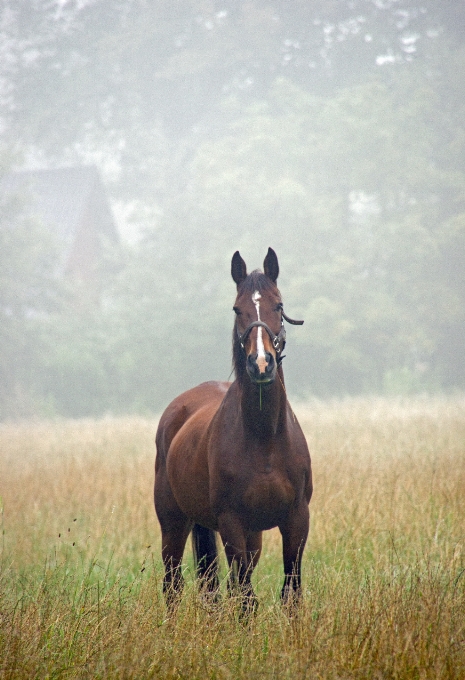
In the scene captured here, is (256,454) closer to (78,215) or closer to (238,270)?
(238,270)

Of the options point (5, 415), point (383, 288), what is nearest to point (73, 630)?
point (5, 415)

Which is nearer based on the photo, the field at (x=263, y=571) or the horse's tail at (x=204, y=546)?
the field at (x=263, y=571)

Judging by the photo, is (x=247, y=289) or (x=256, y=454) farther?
(x=247, y=289)

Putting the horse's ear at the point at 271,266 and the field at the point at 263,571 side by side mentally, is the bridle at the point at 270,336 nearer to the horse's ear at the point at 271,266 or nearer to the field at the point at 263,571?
the horse's ear at the point at 271,266

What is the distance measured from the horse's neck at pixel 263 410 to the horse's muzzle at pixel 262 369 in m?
0.29

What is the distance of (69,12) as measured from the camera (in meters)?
53.1

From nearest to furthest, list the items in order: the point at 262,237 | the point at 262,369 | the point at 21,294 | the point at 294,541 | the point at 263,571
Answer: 1. the point at 262,369
2. the point at 294,541
3. the point at 263,571
4. the point at 21,294
5. the point at 262,237

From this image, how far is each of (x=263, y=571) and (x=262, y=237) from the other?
74.9ft

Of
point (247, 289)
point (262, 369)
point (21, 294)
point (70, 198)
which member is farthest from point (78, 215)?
point (262, 369)

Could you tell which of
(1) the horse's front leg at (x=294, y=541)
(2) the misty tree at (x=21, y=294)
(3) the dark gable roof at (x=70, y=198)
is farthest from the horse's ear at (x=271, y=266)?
(3) the dark gable roof at (x=70, y=198)

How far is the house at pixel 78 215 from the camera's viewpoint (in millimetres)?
30312

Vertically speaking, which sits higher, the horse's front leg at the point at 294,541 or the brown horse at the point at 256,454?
the brown horse at the point at 256,454

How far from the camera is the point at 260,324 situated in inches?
147

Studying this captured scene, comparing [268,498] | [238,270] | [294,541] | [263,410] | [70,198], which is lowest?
[294,541]
